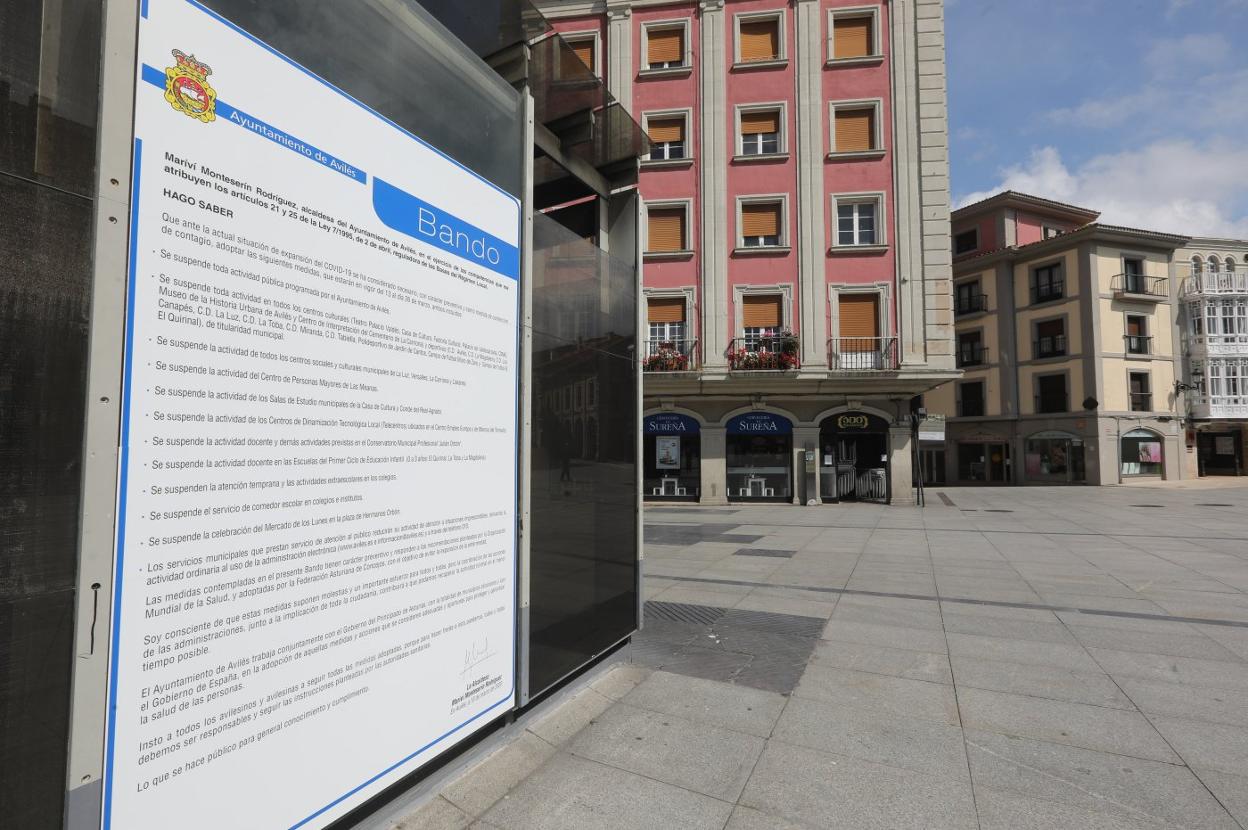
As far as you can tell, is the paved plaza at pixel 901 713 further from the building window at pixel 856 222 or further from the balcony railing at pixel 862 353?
the building window at pixel 856 222

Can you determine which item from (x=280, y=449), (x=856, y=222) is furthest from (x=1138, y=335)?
(x=280, y=449)

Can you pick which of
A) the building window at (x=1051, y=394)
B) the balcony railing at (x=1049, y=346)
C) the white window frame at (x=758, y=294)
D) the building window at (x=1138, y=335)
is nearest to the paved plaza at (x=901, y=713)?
the white window frame at (x=758, y=294)

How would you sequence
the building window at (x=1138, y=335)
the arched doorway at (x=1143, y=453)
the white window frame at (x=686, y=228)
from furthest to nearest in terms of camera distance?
1. the building window at (x=1138, y=335)
2. the arched doorway at (x=1143, y=453)
3. the white window frame at (x=686, y=228)

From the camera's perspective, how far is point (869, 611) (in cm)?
629

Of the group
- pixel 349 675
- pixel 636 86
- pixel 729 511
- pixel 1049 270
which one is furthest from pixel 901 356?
pixel 1049 270

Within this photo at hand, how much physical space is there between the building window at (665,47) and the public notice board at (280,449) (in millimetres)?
21223

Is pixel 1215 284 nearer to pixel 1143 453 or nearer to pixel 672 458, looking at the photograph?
pixel 1143 453

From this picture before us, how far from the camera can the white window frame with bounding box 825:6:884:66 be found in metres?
19.7

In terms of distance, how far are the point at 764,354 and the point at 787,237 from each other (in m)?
3.99

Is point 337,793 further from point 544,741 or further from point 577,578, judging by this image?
point 577,578

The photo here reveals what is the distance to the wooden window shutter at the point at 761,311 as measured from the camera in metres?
20.0

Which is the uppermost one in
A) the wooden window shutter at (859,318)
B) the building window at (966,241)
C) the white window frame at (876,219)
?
the building window at (966,241)

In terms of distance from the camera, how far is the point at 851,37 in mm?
20109

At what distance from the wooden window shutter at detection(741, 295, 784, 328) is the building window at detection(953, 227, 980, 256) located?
2562 centimetres
